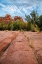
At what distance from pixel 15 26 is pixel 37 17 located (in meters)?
11.4

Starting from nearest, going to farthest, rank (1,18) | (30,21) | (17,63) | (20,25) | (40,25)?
(17,63) < (40,25) < (30,21) < (20,25) < (1,18)

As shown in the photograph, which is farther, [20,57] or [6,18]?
[6,18]

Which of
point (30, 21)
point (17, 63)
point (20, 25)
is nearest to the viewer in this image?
point (17, 63)

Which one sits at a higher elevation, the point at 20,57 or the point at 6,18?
the point at 20,57

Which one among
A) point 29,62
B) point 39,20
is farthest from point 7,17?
point 29,62

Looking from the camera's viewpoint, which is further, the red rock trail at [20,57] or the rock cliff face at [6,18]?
the rock cliff face at [6,18]

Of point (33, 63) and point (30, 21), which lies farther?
point (30, 21)

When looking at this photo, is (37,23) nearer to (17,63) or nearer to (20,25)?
(20,25)

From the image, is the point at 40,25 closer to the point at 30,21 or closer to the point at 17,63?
the point at 30,21

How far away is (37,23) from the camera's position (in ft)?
214

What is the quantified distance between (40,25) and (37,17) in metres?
4.32

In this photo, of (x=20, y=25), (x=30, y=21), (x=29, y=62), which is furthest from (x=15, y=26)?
(x=29, y=62)

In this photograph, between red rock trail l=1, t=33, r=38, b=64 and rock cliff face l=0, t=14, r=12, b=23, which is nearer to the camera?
red rock trail l=1, t=33, r=38, b=64

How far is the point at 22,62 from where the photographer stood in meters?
→ 6.25
